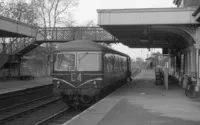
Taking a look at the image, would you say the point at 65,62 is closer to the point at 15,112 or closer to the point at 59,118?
the point at 59,118

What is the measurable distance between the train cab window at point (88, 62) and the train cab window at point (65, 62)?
28 cm

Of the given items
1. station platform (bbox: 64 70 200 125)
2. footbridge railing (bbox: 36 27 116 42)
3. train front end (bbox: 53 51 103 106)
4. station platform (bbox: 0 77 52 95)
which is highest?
footbridge railing (bbox: 36 27 116 42)

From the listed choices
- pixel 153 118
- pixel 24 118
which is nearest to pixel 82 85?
pixel 24 118

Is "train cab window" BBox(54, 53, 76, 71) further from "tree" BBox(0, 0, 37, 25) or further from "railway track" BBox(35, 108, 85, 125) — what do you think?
"tree" BBox(0, 0, 37, 25)

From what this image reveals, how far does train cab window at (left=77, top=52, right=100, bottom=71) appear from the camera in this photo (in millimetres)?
13211

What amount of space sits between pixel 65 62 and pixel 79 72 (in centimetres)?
90

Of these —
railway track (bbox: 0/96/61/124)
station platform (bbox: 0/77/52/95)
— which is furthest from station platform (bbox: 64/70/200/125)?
station platform (bbox: 0/77/52/95)

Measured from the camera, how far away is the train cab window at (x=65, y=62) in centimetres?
1335

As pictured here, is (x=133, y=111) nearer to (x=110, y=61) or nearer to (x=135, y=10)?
(x=110, y=61)

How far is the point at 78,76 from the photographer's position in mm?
13086

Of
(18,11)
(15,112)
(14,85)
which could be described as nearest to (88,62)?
(15,112)

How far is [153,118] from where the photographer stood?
8.98 metres

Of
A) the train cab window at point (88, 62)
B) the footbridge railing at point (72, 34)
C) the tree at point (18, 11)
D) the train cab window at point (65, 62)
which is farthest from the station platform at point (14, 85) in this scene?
the tree at point (18, 11)

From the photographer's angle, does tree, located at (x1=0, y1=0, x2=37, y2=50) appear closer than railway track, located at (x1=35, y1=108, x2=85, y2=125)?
No
